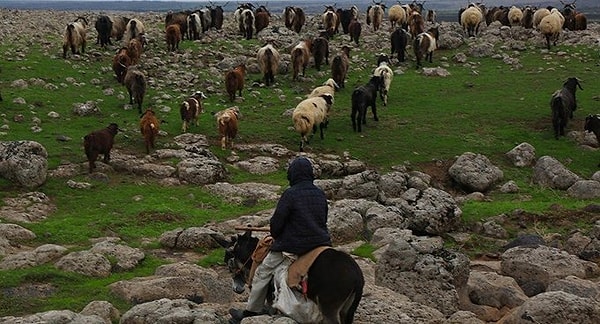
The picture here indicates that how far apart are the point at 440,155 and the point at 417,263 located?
10038 millimetres

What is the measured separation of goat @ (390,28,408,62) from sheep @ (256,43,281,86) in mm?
6348

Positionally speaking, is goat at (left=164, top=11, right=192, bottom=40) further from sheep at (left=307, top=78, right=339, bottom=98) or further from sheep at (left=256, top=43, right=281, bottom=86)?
sheep at (left=307, top=78, right=339, bottom=98)

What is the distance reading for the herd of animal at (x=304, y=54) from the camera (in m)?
18.2

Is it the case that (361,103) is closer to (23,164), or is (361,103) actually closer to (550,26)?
(23,164)

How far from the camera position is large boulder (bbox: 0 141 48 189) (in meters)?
14.1

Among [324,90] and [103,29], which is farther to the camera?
[103,29]

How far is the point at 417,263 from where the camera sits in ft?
28.4

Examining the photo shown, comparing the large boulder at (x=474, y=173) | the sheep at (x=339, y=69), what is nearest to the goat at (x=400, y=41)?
the sheep at (x=339, y=69)

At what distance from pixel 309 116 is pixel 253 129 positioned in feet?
7.17

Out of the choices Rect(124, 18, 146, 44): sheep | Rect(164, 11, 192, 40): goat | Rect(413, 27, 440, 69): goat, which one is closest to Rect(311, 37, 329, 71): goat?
Rect(413, 27, 440, 69): goat

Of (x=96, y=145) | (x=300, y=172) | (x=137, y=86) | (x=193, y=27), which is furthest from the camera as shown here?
(x=193, y=27)

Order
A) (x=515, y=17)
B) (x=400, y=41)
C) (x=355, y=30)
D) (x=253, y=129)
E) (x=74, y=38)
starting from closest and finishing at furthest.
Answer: (x=253, y=129) < (x=74, y=38) < (x=400, y=41) < (x=355, y=30) < (x=515, y=17)

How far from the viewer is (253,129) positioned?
19.5 meters

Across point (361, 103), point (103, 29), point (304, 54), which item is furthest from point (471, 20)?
point (103, 29)
